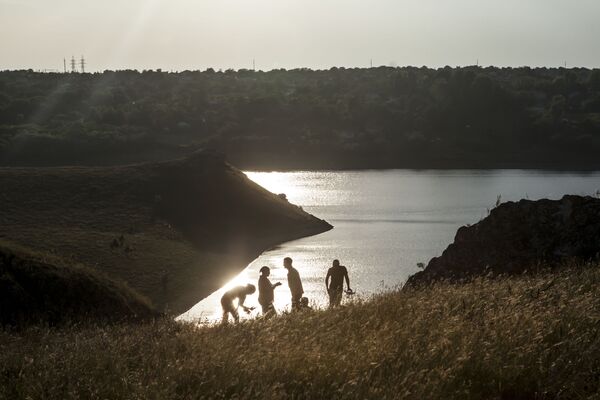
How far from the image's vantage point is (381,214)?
98562 mm

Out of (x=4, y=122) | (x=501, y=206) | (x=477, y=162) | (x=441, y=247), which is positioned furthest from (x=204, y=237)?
(x=4, y=122)

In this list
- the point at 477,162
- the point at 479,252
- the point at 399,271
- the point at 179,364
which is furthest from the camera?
the point at 477,162

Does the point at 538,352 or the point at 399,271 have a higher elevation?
the point at 538,352

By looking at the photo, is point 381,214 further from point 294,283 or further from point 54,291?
point 294,283

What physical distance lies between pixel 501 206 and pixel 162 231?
160 ft

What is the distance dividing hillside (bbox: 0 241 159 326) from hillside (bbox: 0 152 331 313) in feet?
34.1

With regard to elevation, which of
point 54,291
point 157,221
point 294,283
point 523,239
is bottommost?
point 157,221

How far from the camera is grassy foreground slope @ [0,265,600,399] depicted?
8.09 meters

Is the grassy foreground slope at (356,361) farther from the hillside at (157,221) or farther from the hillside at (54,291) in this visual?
the hillside at (157,221)

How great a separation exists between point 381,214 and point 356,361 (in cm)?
9030

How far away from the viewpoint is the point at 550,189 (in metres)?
117

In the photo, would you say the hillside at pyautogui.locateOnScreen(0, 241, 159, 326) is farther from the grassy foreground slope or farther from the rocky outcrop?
the grassy foreground slope

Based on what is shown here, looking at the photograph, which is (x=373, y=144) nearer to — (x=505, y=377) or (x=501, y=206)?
(x=501, y=206)

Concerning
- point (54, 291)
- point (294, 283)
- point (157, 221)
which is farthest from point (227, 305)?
point (157, 221)
